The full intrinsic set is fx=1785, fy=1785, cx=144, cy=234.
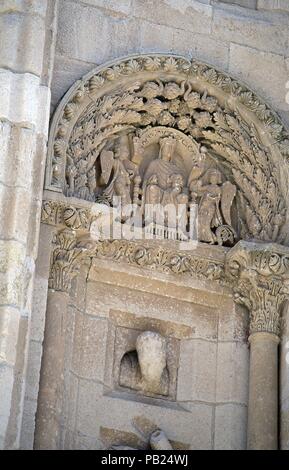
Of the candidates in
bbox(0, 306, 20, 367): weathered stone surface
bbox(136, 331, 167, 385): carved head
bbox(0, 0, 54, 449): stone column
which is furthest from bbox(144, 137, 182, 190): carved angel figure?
bbox(0, 306, 20, 367): weathered stone surface

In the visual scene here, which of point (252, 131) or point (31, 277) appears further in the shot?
point (252, 131)

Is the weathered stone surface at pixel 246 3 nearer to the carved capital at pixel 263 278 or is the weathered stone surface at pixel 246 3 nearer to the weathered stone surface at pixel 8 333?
A: the carved capital at pixel 263 278

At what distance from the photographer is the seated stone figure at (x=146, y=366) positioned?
1230 centimetres

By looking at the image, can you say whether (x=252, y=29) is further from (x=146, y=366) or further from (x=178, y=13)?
(x=146, y=366)

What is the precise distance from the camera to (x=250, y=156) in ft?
42.8

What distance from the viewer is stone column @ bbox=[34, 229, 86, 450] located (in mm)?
11609

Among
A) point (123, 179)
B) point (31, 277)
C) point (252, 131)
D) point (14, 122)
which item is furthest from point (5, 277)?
point (252, 131)

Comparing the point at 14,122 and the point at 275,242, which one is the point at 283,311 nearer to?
the point at 275,242

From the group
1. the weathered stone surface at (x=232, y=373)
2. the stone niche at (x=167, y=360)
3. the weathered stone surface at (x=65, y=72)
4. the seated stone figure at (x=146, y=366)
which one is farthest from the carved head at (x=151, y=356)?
the weathered stone surface at (x=65, y=72)

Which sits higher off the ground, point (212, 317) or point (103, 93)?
point (103, 93)

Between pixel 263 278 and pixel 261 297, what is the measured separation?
Result: 5.3 inches

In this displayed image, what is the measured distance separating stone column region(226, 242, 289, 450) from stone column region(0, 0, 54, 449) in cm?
175

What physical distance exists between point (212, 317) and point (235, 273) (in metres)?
0.36
